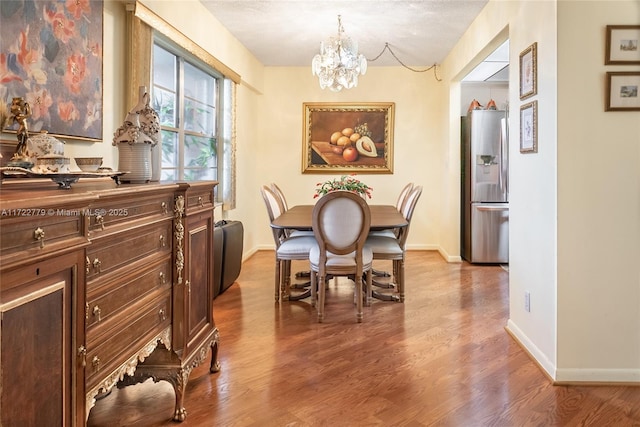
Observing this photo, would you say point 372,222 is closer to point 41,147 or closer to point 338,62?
point 338,62

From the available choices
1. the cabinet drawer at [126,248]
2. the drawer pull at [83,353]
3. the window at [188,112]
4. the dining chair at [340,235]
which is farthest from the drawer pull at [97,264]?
the window at [188,112]

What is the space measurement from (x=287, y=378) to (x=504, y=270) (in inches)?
142

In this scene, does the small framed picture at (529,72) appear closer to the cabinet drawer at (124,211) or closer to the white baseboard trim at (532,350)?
the white baseboard trim at (532,350)

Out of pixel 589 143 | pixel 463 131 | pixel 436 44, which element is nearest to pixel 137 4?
pixel 589 143

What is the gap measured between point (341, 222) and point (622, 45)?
6.44 ft

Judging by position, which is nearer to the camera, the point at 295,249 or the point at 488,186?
the point at 295,249

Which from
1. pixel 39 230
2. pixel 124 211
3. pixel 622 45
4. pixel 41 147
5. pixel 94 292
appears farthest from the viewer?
pixel 622 45

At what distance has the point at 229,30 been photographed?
15.6 feet

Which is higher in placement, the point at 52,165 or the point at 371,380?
the point at 52,165

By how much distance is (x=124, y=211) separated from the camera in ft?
5.19

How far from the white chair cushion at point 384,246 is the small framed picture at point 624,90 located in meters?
1.93

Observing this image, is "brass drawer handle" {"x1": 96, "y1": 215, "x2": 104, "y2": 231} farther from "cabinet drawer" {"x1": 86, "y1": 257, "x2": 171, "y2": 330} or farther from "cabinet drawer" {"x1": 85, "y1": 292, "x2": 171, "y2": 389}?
"cabinet drawer" {"x1": 85, "y1": 292, "x2": 171, "y2": 389}

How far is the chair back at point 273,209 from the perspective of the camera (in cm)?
394

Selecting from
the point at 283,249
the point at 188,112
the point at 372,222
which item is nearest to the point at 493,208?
the point at 372,222
